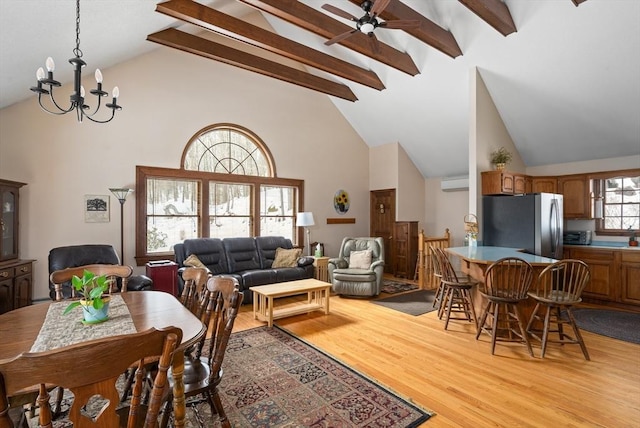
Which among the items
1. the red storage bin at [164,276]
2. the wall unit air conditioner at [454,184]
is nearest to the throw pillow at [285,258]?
the red storage bin at [164,276]

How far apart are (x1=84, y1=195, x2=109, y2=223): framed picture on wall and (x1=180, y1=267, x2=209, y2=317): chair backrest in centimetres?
319

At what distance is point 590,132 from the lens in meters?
4.99

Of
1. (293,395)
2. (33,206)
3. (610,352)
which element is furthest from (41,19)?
(610,352)

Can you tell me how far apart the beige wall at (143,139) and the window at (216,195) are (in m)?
0.16

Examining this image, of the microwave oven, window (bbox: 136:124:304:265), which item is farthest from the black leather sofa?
the microwave oven

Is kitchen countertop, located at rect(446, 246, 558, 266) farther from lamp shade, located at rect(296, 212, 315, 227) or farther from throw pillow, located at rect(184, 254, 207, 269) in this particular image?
throw pillow, located at rect(184, 254, 207, 269)

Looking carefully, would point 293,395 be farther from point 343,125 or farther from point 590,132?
point 343,125

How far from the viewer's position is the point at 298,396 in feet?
8.13

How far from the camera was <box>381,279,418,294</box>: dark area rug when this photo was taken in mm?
5887

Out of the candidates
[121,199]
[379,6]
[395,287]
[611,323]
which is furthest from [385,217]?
[121,199]

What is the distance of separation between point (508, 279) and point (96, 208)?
543cm

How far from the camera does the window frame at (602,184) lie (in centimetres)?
504

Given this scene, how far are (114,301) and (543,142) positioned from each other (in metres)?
6.48

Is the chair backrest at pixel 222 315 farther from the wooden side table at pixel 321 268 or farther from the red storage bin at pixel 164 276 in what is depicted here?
the wooden side table at pixel 321 268
